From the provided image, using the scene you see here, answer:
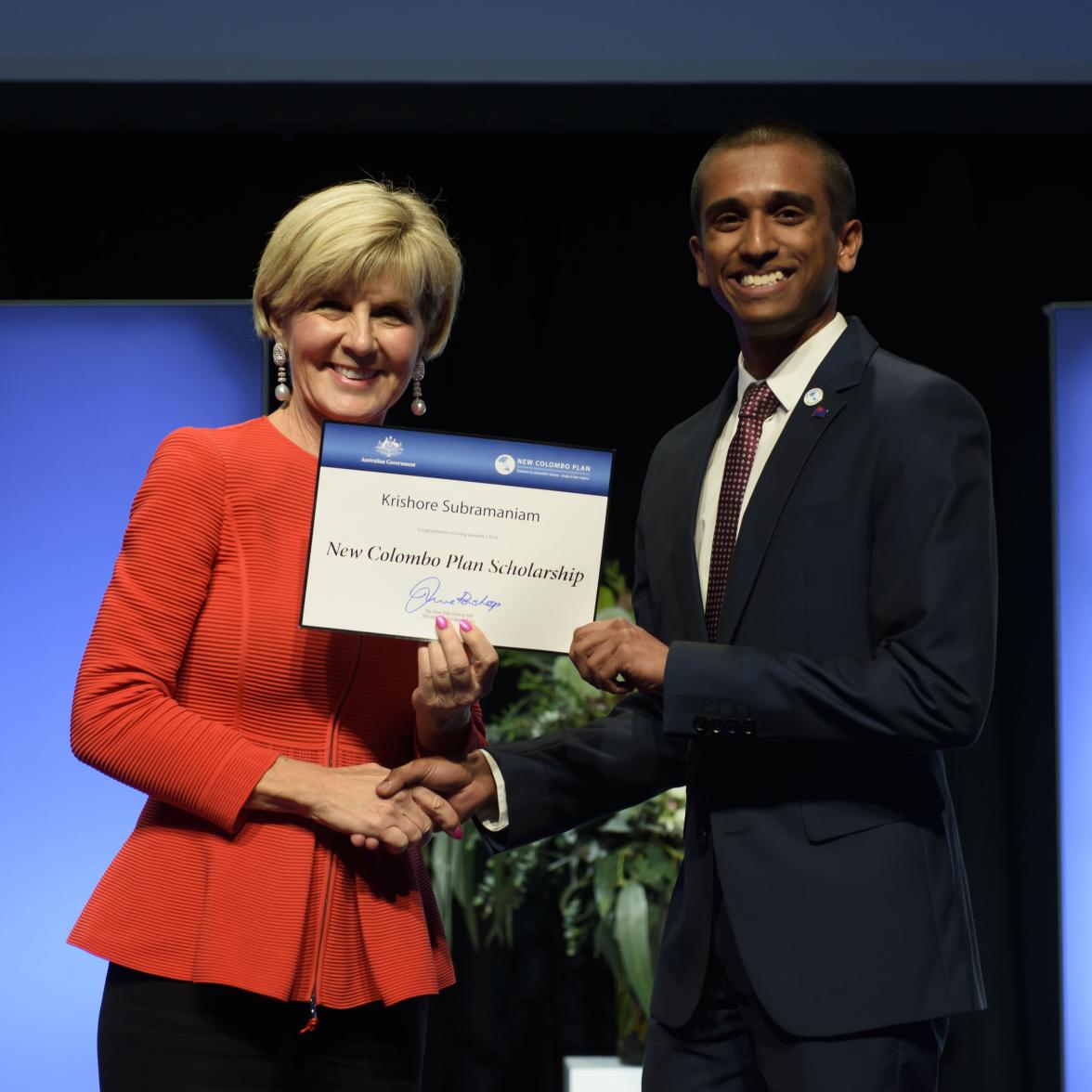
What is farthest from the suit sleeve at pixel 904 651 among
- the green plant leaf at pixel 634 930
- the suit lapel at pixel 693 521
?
the green plant leaf at pixel 634 930

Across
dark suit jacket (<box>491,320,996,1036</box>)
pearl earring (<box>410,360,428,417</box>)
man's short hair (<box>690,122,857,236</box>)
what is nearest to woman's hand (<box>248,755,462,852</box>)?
dark suit jacket (<box>491,320,996,1036</box>)

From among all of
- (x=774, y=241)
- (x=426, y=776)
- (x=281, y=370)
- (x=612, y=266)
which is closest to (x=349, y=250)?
(x=281, y=370)

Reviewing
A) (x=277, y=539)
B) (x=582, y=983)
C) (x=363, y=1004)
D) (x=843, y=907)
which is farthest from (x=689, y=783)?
(x=582, y=983)

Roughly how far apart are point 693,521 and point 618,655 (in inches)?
9.9

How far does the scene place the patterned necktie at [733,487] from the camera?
188cm

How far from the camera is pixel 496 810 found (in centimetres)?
204

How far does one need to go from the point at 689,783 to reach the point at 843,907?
26 centimetres

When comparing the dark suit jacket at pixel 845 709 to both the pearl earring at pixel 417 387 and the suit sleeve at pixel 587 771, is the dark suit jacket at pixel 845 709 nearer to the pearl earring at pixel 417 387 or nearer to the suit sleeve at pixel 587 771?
the suit sleeve at pixel 587 771

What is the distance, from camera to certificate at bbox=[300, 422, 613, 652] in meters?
1.81

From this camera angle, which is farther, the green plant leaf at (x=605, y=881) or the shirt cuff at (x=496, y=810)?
the green plant leaf at (x=605, y=881)

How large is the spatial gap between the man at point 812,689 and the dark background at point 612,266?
260 centimetres

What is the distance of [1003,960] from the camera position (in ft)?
14.6
